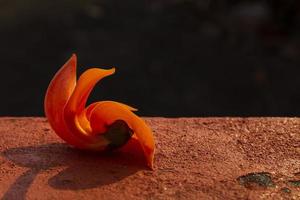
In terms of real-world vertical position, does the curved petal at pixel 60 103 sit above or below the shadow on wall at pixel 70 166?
above

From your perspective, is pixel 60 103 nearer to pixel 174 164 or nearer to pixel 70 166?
pixel 70 166

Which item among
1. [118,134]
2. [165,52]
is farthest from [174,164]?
[165,52]

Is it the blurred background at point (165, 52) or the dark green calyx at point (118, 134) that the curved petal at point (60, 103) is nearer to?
the dark green calyx at point (118, 134)

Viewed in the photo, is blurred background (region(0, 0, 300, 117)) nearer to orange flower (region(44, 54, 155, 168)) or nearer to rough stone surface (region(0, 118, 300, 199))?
rough stone surface (region(0, 118, 300, 199))

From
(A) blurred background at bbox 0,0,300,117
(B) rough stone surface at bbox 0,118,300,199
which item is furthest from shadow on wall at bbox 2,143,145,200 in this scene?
(A) blurred background at bbox 0,0,300,117

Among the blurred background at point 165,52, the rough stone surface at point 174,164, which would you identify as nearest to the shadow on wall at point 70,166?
the rough stone surface at point 174,164

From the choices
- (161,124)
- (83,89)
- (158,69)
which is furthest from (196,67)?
(83,89)
